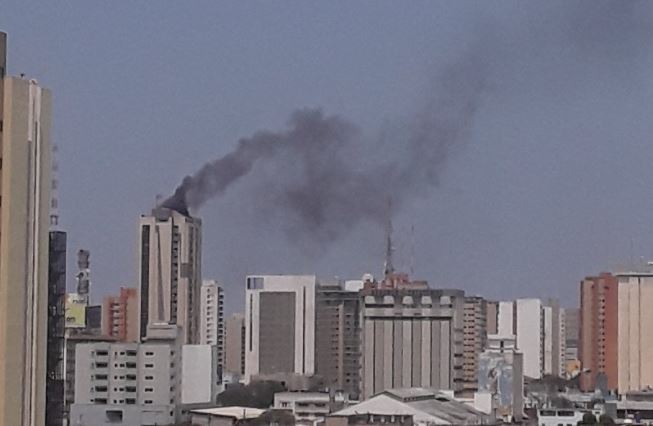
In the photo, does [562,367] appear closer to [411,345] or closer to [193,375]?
[411,345]

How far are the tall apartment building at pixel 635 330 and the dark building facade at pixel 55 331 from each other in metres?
16.7

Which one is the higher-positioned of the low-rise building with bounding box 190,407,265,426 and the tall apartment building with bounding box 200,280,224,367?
the tall apartment building with bounding box 200,280,224,367

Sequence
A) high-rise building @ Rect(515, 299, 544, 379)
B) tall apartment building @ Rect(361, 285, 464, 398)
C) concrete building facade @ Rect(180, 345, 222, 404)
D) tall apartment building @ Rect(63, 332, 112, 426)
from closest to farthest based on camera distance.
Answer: tall apartment building @ Rect(63, 332, 112, 426)
concrete building facade @ Rect(180, 345, 222, 404)
tall apartment building @ Rect(361, 285, 464, 398)
high-rise building @ Rect(515, 299, 544, 379)

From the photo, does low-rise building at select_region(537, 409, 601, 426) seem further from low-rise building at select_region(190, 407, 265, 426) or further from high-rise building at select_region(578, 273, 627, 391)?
high-rise building at select_region(578, 273, 627, 391)

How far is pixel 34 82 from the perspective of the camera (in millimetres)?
4258

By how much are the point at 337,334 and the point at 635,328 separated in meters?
3.72

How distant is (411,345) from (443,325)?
43 centimetres

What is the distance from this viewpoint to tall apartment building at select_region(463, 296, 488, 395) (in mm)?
21391

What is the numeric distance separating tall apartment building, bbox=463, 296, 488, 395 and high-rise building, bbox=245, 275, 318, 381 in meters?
1.87

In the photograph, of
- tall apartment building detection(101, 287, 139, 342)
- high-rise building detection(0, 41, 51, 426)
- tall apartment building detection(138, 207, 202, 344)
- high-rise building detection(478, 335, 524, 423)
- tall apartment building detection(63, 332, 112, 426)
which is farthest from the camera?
tall apartment building detection(101, 287, 139, 342)

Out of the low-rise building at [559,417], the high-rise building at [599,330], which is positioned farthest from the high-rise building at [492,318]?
the low-rise building at [559,417]

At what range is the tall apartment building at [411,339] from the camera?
20.0 m

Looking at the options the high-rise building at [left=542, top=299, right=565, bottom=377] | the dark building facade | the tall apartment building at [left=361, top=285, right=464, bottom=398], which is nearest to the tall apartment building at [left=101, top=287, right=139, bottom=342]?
the tall apartment building at [left=361, top=285, right=464, bottom=398]

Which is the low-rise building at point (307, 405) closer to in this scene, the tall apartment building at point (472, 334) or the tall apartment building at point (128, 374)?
the tall apartment building at point (128, 374)
